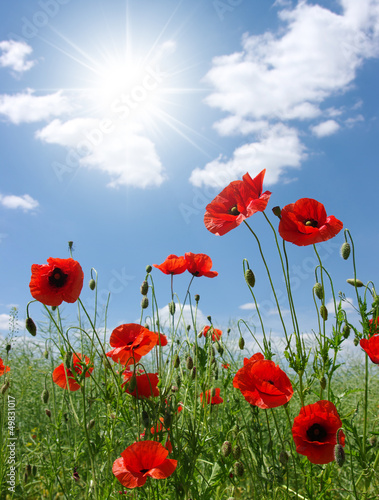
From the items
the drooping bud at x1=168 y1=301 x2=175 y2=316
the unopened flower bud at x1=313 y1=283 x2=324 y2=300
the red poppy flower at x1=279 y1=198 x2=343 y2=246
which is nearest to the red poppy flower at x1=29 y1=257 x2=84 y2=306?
the drooping bud at x1=168 y1=301 x2=175 y2=316

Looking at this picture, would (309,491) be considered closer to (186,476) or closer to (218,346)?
(186,476)

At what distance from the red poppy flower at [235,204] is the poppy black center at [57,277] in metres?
0.66

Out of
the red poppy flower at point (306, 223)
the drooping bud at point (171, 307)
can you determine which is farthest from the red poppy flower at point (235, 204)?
the drooping bud at point (171, 307)

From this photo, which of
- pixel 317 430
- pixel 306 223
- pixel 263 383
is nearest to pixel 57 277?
pixel 263 383

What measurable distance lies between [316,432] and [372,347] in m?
0.42

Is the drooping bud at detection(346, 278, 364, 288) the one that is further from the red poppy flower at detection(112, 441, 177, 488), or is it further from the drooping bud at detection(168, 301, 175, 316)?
the red poppy flower at detection(112, 441, 177, 488)

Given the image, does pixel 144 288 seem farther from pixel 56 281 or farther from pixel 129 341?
pixel 56 281

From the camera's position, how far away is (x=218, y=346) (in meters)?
2.40

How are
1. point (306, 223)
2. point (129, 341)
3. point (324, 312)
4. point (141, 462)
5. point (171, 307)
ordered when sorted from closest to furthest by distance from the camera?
point (141, 462)
point (306, 223)
point (324, 312)
point (129, 341)
point (171, 307)

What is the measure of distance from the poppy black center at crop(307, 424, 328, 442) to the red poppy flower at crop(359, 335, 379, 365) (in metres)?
0.35

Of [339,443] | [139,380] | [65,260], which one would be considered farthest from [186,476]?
[65,260]

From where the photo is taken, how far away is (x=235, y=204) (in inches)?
64.4

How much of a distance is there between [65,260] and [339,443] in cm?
129

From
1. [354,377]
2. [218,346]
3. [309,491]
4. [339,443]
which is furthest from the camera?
[354,377]
